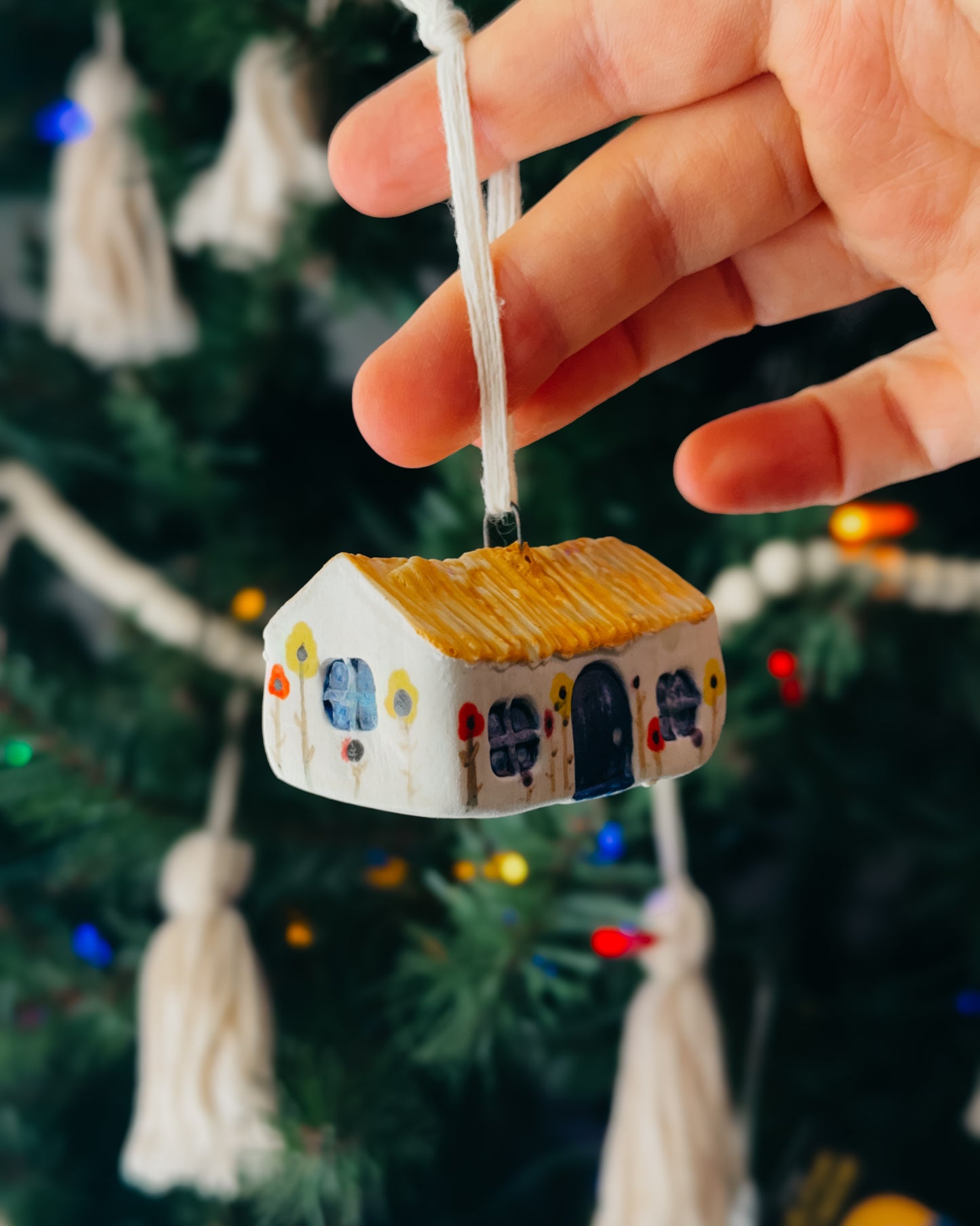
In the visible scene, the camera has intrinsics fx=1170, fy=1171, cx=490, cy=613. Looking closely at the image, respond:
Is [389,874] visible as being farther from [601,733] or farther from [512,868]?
[601,733]

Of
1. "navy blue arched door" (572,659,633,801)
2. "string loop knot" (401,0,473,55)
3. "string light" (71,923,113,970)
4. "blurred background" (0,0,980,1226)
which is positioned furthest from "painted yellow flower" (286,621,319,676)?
"string light" (71,923,113,970)

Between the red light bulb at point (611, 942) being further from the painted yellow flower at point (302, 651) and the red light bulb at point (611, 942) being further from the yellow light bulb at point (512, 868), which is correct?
the painted yellow flower at point (302, 651)

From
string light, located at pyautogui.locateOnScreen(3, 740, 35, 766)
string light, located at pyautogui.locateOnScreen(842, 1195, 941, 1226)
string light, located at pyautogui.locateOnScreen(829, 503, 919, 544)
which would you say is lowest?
string light, located at pyautogui.locateOnScreen(842, 1195, 941, 1226)

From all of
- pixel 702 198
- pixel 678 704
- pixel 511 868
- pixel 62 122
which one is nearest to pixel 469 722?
pixel 678 704

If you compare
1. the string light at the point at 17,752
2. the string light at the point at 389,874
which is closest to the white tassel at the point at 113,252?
the string light at the point at 17,752

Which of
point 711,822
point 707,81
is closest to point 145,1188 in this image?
point 711,822

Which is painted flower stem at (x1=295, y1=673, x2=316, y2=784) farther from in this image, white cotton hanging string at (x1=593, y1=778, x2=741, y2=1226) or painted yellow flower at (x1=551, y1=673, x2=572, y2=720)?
white cotton hanging string at (x1=593, y1=778, x2=741, y2=1226)
